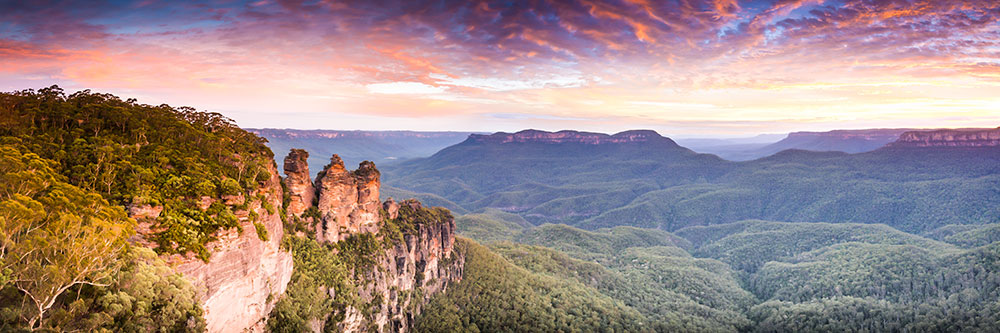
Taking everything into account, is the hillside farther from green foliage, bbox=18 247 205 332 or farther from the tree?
the tree

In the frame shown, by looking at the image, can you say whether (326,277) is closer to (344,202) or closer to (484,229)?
(344,202)

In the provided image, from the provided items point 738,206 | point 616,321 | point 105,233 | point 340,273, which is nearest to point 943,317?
point 616,321

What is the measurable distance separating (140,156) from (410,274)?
31.8 meters

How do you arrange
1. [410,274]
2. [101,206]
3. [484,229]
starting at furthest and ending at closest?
[484,229] → [410,274] → [101,206]

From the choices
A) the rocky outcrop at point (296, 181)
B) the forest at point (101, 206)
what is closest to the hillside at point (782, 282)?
the rocky outcrop at point (296, 181)

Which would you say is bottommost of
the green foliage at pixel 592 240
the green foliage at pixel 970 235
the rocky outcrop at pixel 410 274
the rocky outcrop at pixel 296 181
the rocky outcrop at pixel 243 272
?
the green foliage at pixel 592 240

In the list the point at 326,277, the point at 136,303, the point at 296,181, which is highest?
the point at 296,181

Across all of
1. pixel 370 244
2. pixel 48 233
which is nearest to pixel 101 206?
pixel 48 233

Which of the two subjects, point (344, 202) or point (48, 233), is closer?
point (48, 233)

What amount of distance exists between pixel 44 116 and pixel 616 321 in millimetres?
61091

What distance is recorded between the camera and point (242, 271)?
87.2 ft

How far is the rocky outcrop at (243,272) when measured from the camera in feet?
78.0

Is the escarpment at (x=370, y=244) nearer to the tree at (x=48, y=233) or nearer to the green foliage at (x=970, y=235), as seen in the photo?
the tree at (x=48, y=233)

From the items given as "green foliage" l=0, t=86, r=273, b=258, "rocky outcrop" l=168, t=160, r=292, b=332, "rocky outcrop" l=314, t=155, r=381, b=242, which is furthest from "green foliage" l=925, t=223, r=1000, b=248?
"green foliage" l=0, t=86, r=273, b=258
